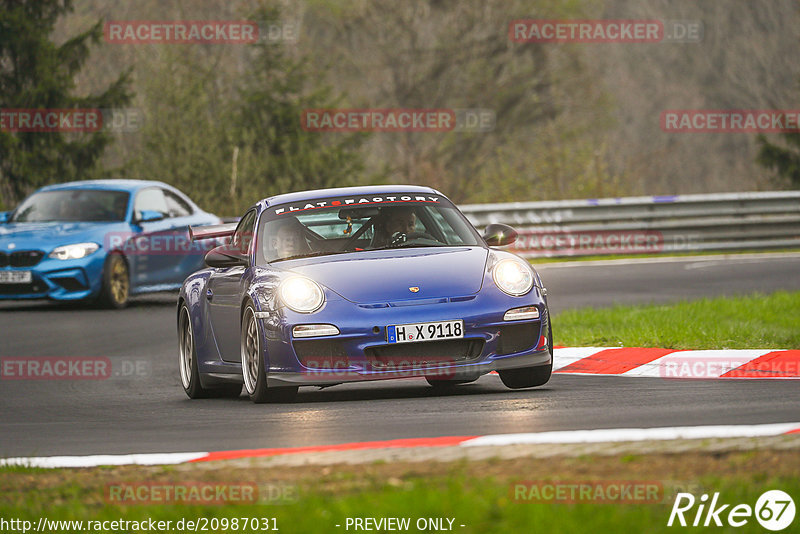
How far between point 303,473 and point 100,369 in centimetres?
714

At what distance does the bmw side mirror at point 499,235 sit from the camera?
32.6 feet

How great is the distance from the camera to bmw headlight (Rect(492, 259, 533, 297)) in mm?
9188

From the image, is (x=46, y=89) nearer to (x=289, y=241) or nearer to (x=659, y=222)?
(x=659, y=222)

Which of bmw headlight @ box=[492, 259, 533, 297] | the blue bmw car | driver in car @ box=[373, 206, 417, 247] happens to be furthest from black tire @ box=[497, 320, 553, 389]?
the blue bmw car

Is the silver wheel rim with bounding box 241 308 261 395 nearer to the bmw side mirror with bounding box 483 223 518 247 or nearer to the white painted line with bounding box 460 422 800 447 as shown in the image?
the bmw side mirror with bounding box 483 223 518 247

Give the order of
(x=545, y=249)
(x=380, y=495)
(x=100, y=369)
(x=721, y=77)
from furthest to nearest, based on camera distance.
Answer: (x=721, y=77)
(x=545, y=249)
(x=100, y=369)
(x=380, y=495)

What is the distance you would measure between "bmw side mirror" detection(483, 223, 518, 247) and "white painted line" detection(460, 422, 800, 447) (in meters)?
3.30

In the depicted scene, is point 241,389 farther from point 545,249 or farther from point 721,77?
point 721,77

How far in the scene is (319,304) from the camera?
8.99 m

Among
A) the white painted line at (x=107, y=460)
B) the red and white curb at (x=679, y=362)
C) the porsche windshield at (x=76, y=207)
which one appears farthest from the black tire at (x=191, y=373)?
the porsche windshield at (x=76, y=207)

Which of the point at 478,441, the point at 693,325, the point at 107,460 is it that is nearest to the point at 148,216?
the point at 693,325

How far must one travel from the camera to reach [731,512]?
16.0 ft

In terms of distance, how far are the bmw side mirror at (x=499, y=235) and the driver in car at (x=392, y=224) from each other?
20.7 inches

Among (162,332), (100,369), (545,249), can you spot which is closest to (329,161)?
(545,249)
